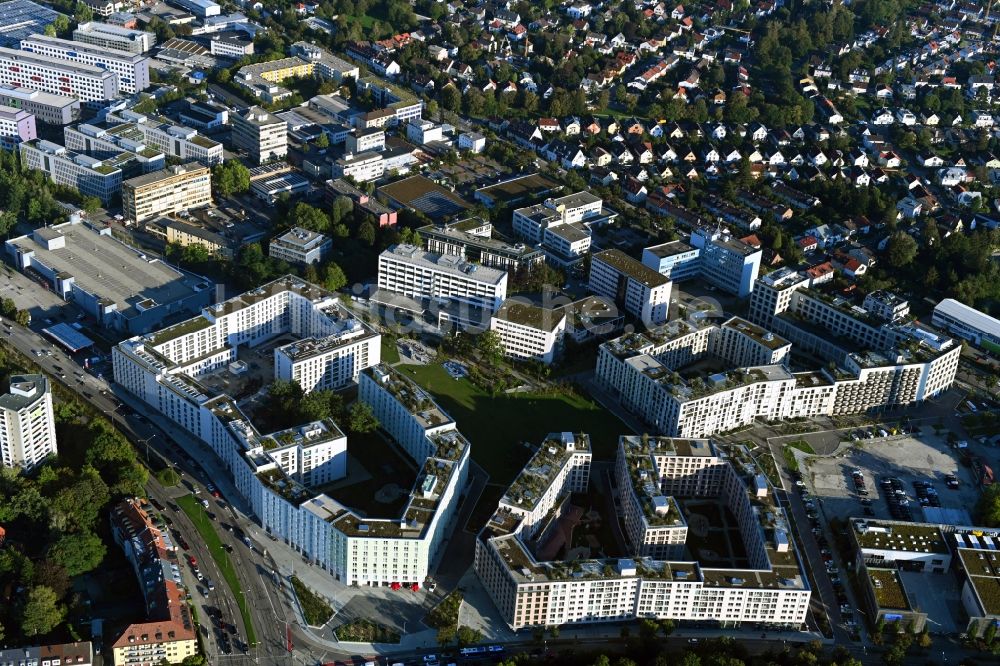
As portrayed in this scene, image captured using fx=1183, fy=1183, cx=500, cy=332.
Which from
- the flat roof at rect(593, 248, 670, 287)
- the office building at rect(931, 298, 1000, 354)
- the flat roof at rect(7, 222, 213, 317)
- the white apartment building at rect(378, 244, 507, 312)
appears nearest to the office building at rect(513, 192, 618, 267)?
the flat roof at rect(593, 248, 670, 287)

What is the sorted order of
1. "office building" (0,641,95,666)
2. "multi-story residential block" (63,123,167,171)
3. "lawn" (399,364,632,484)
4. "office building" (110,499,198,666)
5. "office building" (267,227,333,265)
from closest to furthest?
"office building" (0,641,95,666), "office building" (110,499,198,666), "lawn" (399,364,632,484), "office building" (267,227,333,265), "multi-story residential block" (63,123,167,171)

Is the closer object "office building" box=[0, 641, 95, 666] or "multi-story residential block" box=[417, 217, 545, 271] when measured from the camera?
"office building" box=[0, 641, 95, 666]

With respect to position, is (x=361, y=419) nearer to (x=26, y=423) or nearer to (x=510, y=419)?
(x=510, y=419)

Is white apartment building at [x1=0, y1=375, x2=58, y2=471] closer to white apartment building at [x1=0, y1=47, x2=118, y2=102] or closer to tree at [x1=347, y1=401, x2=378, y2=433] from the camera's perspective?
tree at [x1=347, y1=401, x2=378, y2=433]

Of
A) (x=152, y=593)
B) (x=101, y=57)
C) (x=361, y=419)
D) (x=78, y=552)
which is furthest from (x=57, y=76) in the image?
(x=152, y=593)

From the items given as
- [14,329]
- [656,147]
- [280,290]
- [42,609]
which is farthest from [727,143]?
[42,609]

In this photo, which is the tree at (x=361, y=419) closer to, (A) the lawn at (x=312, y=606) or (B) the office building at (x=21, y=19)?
(A) the lawn at (x=312, y=606)

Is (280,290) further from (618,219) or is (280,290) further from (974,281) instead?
(974,281)

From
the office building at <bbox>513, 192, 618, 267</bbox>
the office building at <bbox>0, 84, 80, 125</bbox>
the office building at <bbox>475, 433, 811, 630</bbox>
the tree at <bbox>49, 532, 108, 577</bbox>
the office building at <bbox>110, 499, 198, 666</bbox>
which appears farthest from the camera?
the office building at <bbox>0, 84, 80, 125</bbox>
